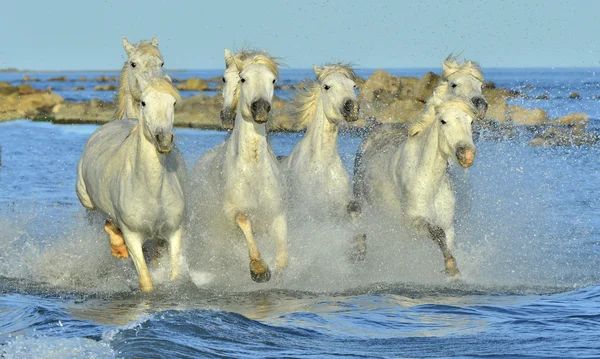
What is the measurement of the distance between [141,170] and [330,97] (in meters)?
2.23

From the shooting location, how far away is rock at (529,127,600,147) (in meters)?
21.9

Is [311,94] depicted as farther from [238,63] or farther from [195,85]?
[195,85]

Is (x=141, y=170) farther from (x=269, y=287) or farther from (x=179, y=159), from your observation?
(x=269, y=287)

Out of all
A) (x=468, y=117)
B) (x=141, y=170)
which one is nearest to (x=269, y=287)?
(x=141, y=170)

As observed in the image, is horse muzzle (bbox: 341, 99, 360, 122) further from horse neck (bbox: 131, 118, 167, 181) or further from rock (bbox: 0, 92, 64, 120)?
rock (bbox: 0, 92, 64, 120)

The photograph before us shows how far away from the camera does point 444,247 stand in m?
8.63

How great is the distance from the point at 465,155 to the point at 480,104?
4.24ft

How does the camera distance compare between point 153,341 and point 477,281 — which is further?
point 477,281

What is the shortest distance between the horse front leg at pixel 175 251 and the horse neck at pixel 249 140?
31.2 inches

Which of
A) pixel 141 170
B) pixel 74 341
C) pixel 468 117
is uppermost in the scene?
pixel 468 117

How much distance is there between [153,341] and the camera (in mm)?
6410

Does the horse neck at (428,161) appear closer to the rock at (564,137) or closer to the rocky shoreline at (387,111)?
the rocky shoreline at (387,111)

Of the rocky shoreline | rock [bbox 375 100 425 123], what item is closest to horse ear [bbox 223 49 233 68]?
the rocky shoreline

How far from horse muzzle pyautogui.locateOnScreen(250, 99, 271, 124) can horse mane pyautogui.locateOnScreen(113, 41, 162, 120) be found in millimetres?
1686
